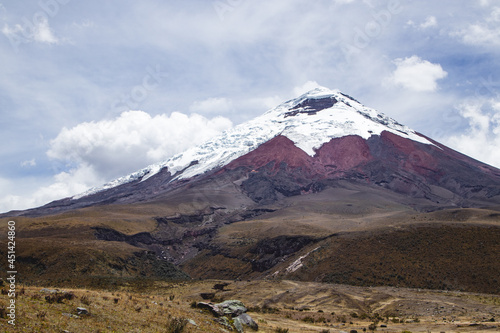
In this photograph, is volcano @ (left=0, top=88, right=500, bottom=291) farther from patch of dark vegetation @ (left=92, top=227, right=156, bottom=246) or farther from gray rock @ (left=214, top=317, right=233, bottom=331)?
gray rock @ (left=214, top=317, right=233, bottom=331)

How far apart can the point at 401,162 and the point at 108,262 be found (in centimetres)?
12797

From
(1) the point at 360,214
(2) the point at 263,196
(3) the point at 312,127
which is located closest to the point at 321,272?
(1) the point at 360,214

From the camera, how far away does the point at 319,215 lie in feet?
336

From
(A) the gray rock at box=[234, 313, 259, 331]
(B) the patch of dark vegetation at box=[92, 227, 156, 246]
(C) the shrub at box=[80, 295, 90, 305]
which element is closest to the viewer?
(C) the shrub at box=[80, 295, 90, 305]

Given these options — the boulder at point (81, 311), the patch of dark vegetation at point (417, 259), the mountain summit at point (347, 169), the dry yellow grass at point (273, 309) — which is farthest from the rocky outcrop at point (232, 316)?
the mountain summit at point (347, 169)

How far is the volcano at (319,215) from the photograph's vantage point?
5181 centimetres

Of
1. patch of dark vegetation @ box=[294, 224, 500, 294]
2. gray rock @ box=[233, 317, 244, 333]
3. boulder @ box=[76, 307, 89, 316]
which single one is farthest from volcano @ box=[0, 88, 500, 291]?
boulder @ box=[76, 307, 89, 316]

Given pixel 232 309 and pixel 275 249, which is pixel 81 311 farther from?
pixel 275 249

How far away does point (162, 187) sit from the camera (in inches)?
6836

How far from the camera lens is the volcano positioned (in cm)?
5181

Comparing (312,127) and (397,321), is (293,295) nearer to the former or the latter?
(397,321)

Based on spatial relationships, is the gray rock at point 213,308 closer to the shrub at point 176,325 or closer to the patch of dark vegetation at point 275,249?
the shrub at point 176,325

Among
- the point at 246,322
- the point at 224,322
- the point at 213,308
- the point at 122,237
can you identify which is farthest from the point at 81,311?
the point at 122,237

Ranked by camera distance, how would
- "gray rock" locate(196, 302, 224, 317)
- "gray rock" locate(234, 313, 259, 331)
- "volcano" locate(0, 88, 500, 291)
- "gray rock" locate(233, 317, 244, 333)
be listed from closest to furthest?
"gray rock" locate(233, 317, 244, 333)
"gray rock" locate(234, 313, 259, 331)
"gray rock" locate(196, 302, 224, 317)
"volcano" locate(0, 88, 500, 291)
